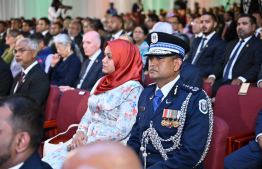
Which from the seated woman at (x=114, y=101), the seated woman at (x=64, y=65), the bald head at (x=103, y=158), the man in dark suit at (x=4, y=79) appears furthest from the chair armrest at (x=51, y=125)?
the bald head at (x=103, y=158)

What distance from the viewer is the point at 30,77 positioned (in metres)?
3.71

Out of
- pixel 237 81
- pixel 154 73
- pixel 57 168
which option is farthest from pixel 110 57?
pixel 237 81

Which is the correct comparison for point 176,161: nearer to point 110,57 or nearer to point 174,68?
point 174,68

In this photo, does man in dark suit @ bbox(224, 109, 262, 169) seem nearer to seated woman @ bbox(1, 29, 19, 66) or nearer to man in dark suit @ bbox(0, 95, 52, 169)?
man in dark suit @ bbox(0, 95, 52, 169)

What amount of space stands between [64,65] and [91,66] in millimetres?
476

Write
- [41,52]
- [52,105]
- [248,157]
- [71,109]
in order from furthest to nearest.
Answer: [41,52]
[52,105]
[71,109]
[248,157]

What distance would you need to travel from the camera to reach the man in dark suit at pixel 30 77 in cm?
356

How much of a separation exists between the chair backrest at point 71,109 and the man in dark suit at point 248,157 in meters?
1.30

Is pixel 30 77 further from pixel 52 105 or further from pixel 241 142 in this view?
pixel 241 142

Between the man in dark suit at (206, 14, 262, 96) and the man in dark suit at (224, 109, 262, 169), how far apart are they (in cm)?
170

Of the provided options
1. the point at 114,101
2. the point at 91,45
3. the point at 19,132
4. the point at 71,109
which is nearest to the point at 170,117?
the point at 114,101

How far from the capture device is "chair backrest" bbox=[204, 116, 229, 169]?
6.89ft

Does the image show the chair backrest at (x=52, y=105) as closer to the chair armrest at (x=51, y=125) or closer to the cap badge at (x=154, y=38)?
the chair armrest at (x=51, y=125)

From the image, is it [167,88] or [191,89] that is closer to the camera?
[191,89]
